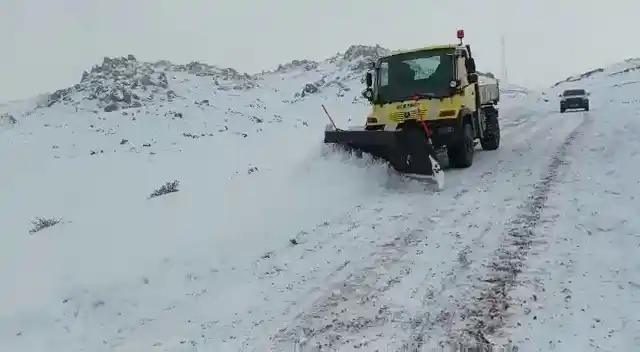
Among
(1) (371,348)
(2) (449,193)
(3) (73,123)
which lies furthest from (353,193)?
(3) (73,123)

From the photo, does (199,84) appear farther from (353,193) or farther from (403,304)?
(403,304)

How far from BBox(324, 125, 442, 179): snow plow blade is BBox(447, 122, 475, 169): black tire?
1.00m

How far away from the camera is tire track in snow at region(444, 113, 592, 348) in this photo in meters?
3.95

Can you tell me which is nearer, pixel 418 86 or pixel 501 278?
pixel 501 278

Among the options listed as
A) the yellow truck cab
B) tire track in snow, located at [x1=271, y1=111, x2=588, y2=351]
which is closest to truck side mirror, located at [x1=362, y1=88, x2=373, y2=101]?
the yellow truck cab

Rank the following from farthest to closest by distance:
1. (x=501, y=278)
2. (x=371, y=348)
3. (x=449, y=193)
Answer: (x=449, y=193) → (x=501, y=278) → (x=371, y=348)

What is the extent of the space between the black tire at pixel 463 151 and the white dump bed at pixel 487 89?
217 centimetres

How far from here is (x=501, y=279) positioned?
15.9 feet

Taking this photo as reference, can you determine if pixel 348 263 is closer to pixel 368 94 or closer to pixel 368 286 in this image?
pixel 368 286

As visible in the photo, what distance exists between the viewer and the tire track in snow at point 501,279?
3951 millimetres

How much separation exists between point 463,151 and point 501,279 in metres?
5.95

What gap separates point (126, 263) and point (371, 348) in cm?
319

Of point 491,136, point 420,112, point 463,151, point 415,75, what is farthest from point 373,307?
point 491,136

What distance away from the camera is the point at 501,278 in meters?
4.88
